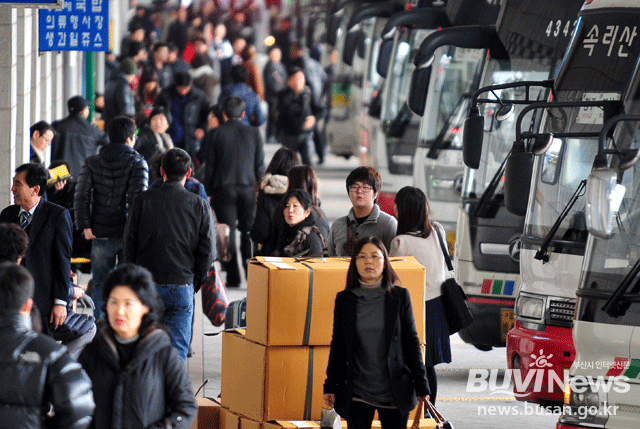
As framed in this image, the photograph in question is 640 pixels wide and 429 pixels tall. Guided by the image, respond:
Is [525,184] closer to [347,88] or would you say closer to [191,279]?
[191,279]

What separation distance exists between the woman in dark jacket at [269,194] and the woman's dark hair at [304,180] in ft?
1.63

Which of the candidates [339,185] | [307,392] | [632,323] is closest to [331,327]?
[307,392]

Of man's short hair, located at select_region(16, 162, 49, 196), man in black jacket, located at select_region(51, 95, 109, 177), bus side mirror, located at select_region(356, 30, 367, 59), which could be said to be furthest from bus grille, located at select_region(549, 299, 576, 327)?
bus side mirror, located at select_region(356, 30, 367, 59)

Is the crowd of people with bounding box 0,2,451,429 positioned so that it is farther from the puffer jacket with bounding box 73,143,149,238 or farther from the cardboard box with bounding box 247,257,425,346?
the cardboard box with bounding box 247,257,425,346

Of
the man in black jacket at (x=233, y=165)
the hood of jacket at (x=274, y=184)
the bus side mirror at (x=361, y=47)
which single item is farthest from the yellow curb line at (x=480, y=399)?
the bus side mirror at (x=361, y=47)

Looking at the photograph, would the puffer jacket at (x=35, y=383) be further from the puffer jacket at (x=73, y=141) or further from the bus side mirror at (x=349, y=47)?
the bus side mirror at (x=349, y=47)

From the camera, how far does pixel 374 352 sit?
660 cm

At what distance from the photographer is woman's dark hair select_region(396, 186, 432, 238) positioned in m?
8.07

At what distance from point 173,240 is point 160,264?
0.18m

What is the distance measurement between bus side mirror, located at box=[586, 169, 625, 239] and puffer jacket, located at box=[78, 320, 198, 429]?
225 centimetres

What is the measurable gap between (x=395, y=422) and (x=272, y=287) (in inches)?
39.9

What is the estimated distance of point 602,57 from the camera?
27.2ft

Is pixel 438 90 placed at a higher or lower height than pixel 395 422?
higher

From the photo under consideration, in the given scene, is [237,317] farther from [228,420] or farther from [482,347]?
[482,347]
